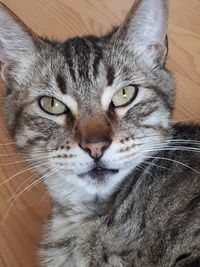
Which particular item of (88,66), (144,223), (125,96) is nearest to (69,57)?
(88,66)

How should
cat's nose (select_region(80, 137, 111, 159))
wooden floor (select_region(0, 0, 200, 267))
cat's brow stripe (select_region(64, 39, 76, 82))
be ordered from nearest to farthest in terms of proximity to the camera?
cat's nose (select_region(80, 137, 111, 159)), cat's brow stripe (select_region(64, 39, 76, 82)), wooden floor (select_region(0, 0, 200, 267))

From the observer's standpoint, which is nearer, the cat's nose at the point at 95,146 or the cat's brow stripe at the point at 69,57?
the cat's nose at the point at 95,146

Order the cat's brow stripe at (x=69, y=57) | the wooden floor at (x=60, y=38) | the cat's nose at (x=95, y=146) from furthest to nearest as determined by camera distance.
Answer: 1. the wooden floor at (x=60, y=38)
2. the cat's brow stripe at (x=69, y=57)
3. the cat's nose at (x=95, y=146)

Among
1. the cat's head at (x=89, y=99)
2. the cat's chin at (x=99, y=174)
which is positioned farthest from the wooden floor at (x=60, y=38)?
the cat's chin at (x=99, y=174)

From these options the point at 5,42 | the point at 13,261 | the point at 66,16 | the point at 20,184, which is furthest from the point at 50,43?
the point at 66,16

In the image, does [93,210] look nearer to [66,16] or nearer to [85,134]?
[85,134]

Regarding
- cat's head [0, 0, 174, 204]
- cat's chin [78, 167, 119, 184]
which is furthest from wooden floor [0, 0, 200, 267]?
cat's chin [78, 167, 119, 184]

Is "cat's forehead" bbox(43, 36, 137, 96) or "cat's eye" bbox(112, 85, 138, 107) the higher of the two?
"cat's forehead" bbox(43, 36, 137, 96)

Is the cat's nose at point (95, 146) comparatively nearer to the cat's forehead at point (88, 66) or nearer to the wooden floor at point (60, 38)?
the cat's forehead at point (88, 66)

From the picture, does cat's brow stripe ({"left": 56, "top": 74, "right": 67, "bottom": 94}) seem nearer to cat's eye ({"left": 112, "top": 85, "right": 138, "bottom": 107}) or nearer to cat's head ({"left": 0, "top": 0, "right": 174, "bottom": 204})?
cat's head ({"left": 0, "top": 0, "right": 174, "bottom": 204})
